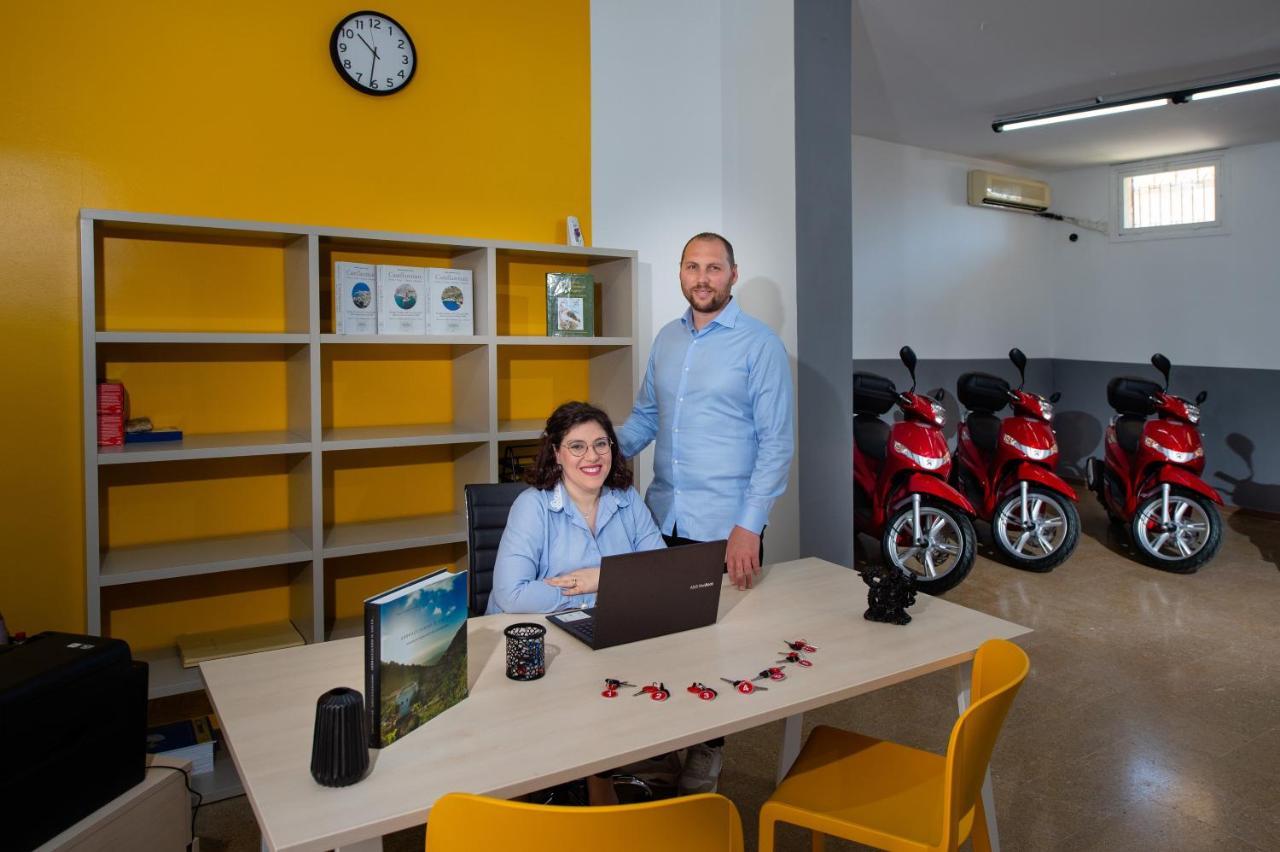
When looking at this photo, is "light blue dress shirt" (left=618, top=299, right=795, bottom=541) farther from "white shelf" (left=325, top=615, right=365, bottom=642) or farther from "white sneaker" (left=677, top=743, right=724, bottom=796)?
"white shelf" (left=325, top=615, right=365, bottom=642)

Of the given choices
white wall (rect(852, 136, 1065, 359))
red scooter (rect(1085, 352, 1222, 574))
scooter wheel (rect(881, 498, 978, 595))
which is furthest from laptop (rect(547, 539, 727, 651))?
white wall (rect(852, 136, 1065, 359))

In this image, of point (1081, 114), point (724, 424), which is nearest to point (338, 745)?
point (724, 424)

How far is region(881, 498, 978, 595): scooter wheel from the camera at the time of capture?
4934mm

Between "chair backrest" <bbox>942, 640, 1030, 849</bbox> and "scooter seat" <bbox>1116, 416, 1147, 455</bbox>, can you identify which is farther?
"scooter seat" <bbox>1116, 416, 1147, 455</bbox>

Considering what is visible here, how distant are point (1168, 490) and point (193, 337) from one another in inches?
205

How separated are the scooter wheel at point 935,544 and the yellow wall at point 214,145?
8.36ft

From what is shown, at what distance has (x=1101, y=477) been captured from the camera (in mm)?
6254

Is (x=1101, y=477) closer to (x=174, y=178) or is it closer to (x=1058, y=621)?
(x=1058, y=621)

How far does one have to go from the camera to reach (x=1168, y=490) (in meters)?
5.41

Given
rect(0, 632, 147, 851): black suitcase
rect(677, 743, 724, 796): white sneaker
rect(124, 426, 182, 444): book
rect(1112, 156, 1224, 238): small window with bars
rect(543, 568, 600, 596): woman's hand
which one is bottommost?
rect(677, 743, 724, 796): white sneaker

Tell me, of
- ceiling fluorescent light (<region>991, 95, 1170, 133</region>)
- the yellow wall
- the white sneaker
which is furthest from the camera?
ceiling fluorescent light (<region>991, 95, 1170, 133</region>)

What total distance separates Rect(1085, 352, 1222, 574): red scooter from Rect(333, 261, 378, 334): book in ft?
15.1

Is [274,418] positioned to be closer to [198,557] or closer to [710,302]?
[198,557]

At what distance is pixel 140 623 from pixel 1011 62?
5.26 meters
